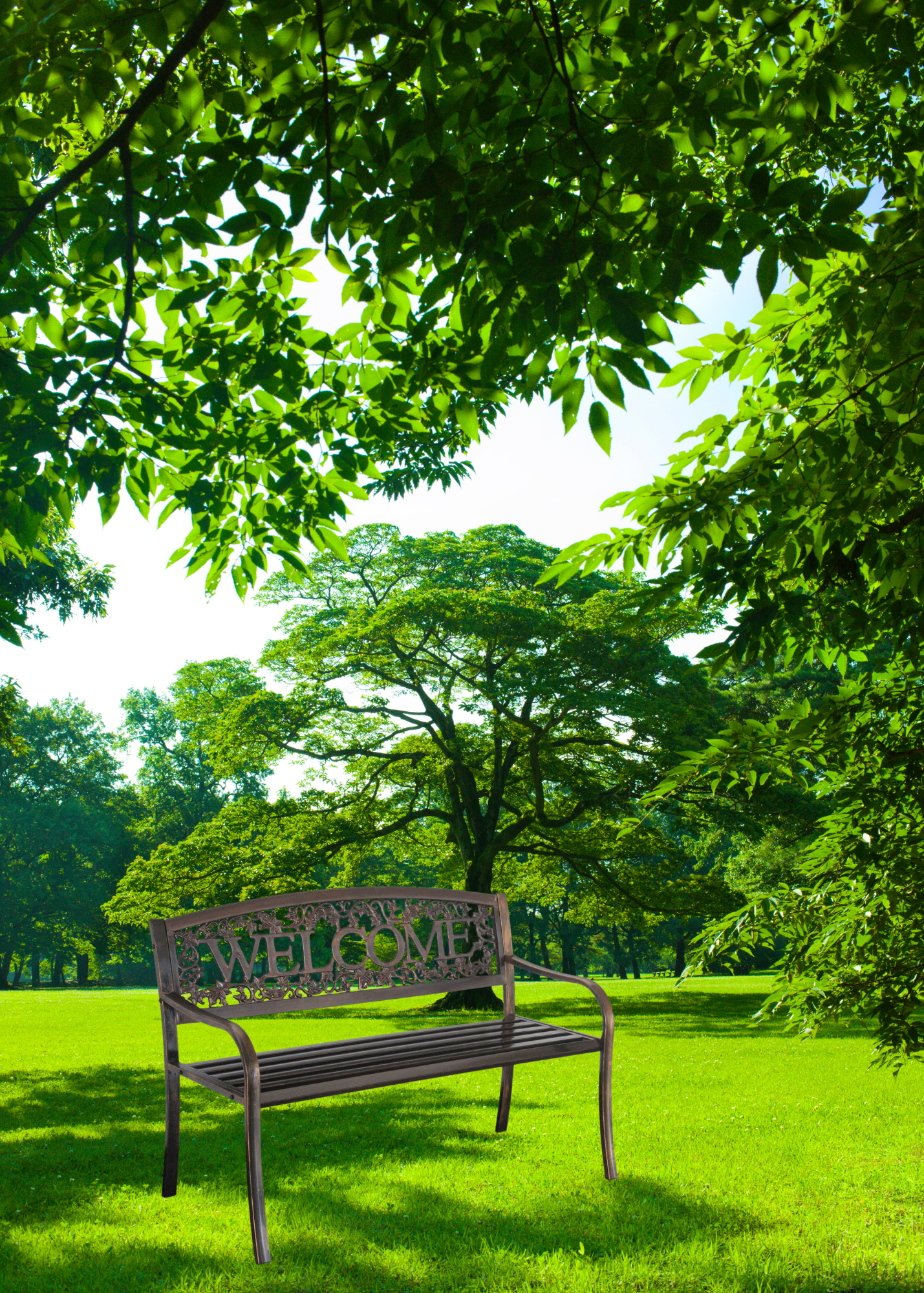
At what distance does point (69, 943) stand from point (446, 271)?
40.9 meters

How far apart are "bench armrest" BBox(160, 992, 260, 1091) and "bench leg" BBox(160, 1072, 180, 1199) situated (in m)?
0.28

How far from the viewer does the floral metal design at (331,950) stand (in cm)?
357

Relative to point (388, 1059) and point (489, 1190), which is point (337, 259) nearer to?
point (388, 1059)

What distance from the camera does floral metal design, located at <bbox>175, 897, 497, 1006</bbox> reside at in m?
3.57

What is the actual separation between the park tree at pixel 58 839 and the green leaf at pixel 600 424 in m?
36.0

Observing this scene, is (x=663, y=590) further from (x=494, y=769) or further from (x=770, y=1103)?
(x=494, y=769)

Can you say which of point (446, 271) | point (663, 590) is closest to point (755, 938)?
point (663, 590)

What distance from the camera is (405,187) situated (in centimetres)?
234

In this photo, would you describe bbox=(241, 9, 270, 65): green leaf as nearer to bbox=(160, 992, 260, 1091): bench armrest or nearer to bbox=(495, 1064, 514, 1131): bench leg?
bbox=(160, 992, 260, 1091): bench armrest

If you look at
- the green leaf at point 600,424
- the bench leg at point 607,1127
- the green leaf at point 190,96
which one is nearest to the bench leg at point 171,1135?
the bench leg at point 607,1127

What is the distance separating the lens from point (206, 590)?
3.86m

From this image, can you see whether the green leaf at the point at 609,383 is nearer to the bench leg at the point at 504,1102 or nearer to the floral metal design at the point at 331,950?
the floral metal design at the point at 331,950

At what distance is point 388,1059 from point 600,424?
2624mm

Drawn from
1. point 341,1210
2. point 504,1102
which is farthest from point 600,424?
point 504,1102
